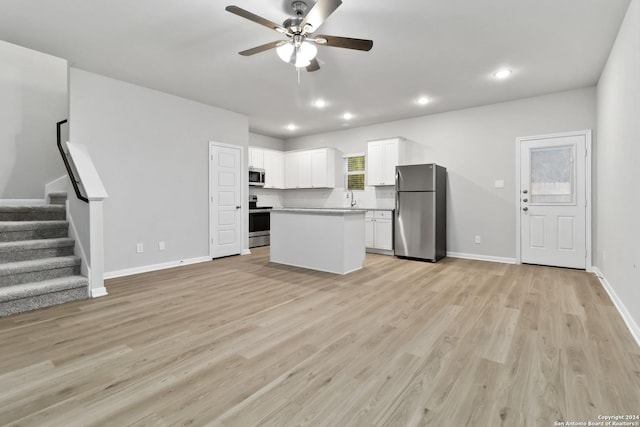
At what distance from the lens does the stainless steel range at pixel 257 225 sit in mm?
6575

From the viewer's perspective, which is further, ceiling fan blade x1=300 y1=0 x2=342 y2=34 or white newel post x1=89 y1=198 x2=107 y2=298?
white newel post x1=89 y1=198 x2=107 y2=298

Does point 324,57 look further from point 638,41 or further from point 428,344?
point 428,344

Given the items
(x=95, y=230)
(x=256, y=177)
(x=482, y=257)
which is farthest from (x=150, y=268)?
(x=482, y=257)

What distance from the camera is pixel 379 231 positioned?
233 inches

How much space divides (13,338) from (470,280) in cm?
457

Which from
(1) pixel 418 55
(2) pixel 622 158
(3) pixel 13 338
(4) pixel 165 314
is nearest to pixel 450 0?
(1) pixel 418 55

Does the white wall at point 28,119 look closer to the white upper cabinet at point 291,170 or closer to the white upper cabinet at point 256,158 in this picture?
the white upper cabinet at point 256,158

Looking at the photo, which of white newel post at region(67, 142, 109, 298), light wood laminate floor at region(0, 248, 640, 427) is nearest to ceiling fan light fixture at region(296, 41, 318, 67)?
light wood laminate floor at region(0, 248, 640, 427)

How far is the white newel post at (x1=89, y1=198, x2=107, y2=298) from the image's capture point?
329 centimetres

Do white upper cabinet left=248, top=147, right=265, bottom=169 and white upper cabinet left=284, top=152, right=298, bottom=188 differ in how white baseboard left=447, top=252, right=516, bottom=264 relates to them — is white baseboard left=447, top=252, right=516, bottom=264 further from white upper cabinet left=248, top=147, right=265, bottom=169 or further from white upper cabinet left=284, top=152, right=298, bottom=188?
white upper cabinet left=248, top=147, right=265, bottom=169

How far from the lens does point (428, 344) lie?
221 centimetres

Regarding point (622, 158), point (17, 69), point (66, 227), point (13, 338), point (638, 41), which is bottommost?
point (13, 338)

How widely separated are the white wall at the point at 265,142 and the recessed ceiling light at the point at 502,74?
202 inches

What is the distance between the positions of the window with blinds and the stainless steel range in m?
1.96
